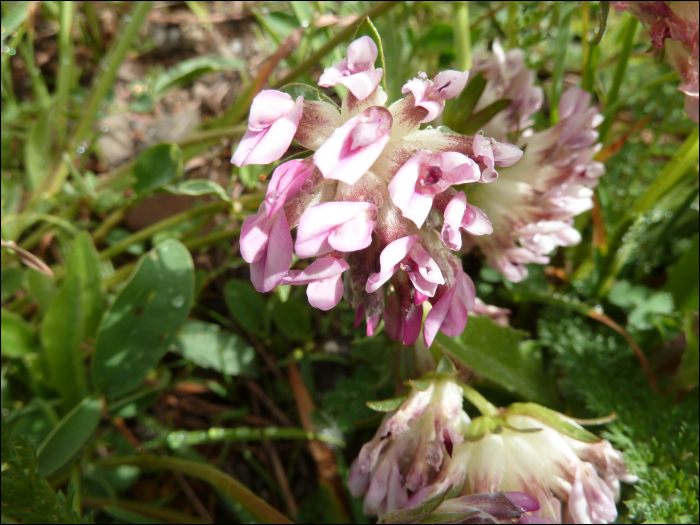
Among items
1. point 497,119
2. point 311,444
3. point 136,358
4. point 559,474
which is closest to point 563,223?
point 497,119

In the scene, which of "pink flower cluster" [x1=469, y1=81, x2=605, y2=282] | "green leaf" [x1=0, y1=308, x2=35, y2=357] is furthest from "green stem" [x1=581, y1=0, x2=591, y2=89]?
"green leaf" [x1=0, y1=308, x2=35, y2=357]

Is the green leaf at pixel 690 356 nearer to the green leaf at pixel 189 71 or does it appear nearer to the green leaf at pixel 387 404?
the green leaf at pixel 387 404

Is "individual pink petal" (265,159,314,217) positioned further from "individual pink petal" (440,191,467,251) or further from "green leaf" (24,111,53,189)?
"green leaf" (24,111,53,189)

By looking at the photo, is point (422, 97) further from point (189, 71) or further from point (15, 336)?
point (189, 71)

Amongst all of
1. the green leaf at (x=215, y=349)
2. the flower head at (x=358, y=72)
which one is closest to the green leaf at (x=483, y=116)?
the flower head at (x=358, y=72)

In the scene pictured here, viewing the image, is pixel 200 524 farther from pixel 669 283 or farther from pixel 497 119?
pixel 669 283

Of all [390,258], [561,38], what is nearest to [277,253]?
[390,258]
